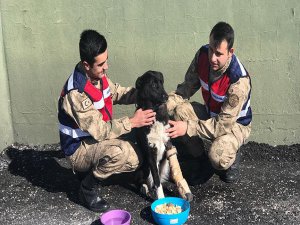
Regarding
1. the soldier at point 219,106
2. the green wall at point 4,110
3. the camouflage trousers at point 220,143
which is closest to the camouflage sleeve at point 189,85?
the soldier at point 219,106

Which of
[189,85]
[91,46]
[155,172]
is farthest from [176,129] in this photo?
[91,46]

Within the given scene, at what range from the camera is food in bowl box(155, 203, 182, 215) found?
3.98 m

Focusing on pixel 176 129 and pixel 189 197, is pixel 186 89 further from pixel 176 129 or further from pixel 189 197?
pixel 189 197

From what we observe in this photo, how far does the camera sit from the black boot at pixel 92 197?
4266mm

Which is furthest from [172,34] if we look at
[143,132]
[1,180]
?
[1,180]

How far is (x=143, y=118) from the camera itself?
4004mm

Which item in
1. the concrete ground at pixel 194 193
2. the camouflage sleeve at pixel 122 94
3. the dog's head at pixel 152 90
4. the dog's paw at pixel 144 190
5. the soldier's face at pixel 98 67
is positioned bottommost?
the concrete ground at pixel 194 193

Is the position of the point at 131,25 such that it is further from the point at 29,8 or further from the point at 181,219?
the point at 181,219

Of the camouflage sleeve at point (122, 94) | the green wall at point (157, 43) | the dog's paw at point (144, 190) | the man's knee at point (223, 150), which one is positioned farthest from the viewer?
the green wall at point (157, 43)

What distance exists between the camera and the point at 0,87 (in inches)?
216

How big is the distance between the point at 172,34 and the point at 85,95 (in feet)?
5.37

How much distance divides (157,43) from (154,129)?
1510mm

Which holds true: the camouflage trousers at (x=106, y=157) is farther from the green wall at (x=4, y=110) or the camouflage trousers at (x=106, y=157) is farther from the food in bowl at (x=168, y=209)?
the green wall at (x=4, y=110)

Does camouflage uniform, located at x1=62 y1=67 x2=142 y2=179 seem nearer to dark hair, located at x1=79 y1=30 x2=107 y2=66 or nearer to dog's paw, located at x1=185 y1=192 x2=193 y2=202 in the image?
dark hair, located at x1=79 y1=30 x2=107 y2=66
